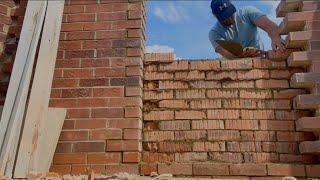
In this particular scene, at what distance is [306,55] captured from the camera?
294 cm

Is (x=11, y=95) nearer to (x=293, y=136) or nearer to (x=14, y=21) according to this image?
(x=14, y=21)

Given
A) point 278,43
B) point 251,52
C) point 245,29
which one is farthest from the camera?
point 245,29

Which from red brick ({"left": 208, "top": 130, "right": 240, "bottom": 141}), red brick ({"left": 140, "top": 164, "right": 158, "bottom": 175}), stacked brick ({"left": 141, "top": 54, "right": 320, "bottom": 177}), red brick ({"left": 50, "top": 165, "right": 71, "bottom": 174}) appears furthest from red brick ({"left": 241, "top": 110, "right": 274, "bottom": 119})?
red brick ({"left": 50, "top": 165, "right": 71, "bottom": 174})

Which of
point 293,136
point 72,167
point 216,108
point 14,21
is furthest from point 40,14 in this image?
point 293,136

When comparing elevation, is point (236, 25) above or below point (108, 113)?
above

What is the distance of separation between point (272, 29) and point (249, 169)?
151cm

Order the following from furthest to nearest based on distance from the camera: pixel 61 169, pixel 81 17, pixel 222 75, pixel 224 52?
pixel 224 52
pixel 81 17
pixel 222 75
pixel 61 169

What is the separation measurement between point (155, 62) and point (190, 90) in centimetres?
40

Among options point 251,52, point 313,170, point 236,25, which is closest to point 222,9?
point 236,25

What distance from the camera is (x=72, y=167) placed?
2768 mm

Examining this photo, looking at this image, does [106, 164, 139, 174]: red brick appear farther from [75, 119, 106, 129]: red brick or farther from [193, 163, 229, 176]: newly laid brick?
[193, 163, 229, 176]: newly laid brick

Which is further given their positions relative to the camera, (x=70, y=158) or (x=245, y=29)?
(x=245, y=29)

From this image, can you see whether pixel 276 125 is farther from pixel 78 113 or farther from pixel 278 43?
pixel 78 113

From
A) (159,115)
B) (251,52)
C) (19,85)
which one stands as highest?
(251,52)
